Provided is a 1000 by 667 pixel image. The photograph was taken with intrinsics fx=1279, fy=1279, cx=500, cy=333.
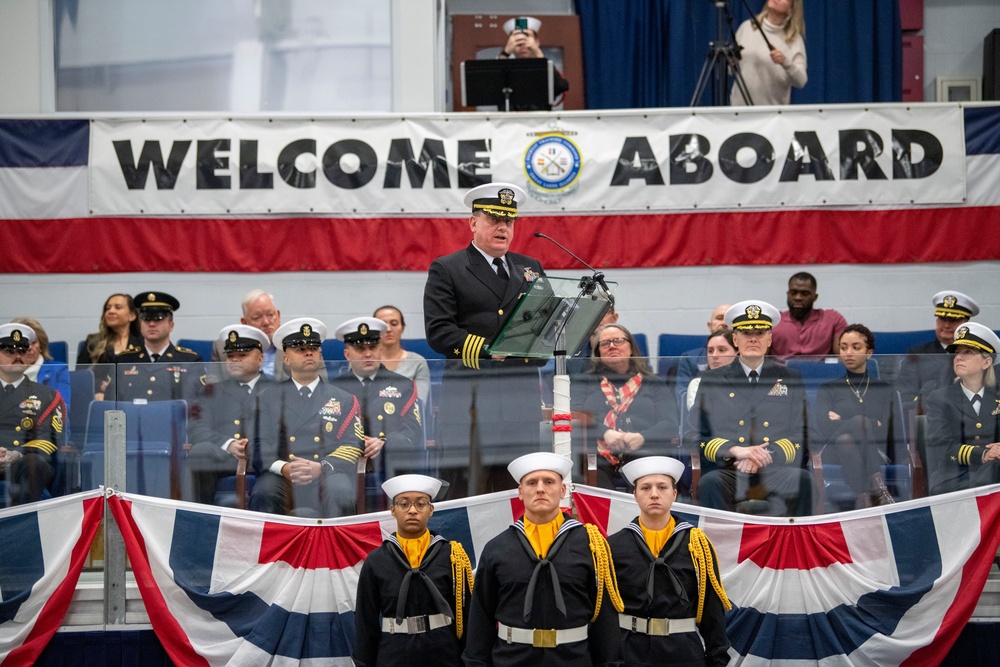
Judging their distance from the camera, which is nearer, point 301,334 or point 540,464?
point 540,464

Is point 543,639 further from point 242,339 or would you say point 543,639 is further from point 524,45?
point 524,45

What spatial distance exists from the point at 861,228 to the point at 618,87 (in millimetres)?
2431

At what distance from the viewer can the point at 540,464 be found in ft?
16.6

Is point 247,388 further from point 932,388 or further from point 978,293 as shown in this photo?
point 978,293

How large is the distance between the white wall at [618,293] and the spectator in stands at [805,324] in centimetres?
86

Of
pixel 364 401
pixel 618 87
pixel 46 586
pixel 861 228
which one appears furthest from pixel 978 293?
pixel 46 586

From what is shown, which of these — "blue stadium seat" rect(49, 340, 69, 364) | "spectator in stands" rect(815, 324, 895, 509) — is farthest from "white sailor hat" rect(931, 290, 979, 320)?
"blue stadium seat" rect(49, 340, 69, 364)

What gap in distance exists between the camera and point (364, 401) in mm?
5566

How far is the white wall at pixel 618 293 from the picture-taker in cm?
903

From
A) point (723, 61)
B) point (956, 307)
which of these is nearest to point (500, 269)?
point (956, 307)

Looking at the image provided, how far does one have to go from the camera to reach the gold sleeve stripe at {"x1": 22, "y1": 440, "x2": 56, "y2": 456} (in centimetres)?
568

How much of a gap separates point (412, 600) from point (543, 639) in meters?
0.59

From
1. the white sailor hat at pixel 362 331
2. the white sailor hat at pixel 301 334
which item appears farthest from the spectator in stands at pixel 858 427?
the white sailor hat at pixel 301 334

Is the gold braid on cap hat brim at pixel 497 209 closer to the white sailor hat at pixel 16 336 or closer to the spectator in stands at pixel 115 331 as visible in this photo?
the white sailor hat at pixel 16 336
